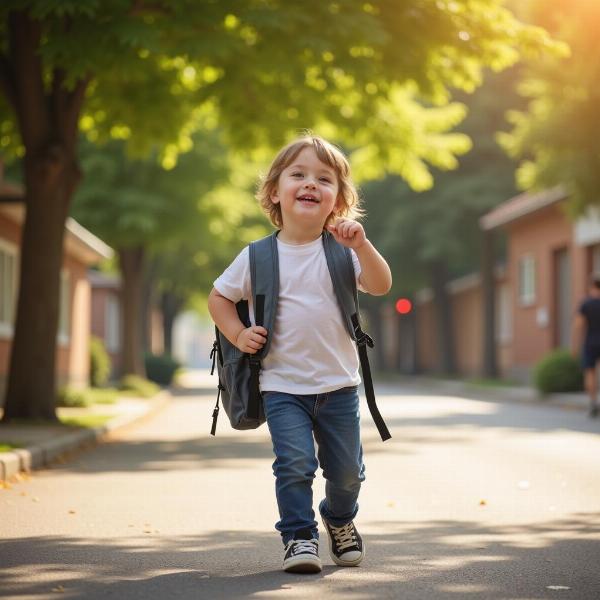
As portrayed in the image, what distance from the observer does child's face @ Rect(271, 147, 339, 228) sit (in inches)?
215

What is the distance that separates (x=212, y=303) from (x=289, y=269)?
376mm

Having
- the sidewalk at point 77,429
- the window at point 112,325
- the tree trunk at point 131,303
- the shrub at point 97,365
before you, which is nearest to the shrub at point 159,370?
the shrub at point 97,365

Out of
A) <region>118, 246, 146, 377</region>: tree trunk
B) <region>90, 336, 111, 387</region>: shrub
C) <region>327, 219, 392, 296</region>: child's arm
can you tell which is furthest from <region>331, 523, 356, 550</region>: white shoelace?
<region>90, 336, 111, 387</region>: shrub

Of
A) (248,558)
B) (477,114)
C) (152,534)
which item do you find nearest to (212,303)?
(248,558)

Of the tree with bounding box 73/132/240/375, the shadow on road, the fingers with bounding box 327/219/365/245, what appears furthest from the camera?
the tree with bounding box 73/132/240/375

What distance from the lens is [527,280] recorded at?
1359 inches

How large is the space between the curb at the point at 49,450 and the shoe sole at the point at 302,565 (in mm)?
4579

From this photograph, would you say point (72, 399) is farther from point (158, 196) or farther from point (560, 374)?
point (560, 374)

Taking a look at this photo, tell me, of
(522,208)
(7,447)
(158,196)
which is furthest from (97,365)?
(7,447)

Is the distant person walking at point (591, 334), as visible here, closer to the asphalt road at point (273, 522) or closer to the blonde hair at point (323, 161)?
the asphalt road at point (273, 522)

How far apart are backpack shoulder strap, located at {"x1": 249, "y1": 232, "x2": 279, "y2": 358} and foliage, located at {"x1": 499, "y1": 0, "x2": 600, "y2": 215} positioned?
15602 mm

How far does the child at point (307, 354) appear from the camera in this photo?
5.33m

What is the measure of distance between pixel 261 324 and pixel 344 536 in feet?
3.41

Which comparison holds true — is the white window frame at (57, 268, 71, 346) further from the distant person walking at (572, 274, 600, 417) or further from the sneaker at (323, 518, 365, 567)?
the sneaker at (323, 518, 365, 567)
